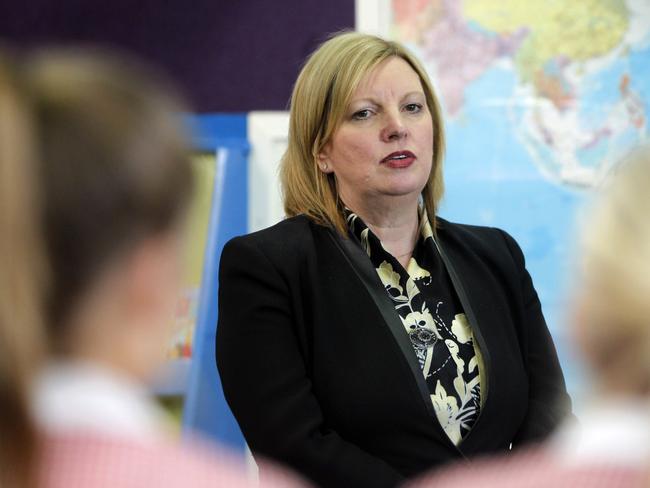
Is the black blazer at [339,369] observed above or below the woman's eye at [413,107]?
below

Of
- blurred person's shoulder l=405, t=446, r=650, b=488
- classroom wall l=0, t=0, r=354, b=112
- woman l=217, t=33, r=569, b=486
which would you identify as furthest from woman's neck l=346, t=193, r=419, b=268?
blurred person's shoulder l=405, t=446, r=650, b=488

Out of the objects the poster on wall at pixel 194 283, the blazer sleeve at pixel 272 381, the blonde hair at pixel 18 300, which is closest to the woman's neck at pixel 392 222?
the blazer sleeve at pixel 272 381

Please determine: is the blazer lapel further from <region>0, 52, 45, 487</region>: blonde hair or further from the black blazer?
<region>0, 52, 45, 487</region>: blonde hair

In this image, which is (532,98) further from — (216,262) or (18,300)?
(18,300)

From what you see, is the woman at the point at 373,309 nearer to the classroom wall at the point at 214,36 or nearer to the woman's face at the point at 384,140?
the woman's face at the point at 384,140

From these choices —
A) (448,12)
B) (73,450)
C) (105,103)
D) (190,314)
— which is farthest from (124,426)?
(448,12)

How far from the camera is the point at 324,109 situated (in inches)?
80.3

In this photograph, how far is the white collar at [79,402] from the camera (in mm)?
691

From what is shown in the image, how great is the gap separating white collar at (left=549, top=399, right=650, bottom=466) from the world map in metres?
2.10

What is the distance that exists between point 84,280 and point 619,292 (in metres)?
0.40

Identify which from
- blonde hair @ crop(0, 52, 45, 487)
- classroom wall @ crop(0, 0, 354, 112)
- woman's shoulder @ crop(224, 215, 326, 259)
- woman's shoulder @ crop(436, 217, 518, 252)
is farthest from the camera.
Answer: classroom wall @ crop(0, 0, 354, 112)

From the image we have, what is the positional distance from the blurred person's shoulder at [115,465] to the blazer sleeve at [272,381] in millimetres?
1042

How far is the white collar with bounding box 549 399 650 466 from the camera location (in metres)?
0.70

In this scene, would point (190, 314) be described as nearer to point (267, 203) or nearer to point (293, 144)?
point (267, 203)
